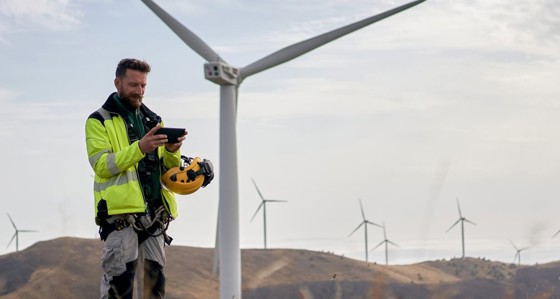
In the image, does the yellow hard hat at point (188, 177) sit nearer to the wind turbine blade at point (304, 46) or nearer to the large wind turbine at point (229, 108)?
the large wind turbine at point (229, 108)

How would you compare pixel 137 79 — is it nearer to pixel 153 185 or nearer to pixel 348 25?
pixel 153 185

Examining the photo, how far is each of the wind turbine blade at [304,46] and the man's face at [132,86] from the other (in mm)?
16024

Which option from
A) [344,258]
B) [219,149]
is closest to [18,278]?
[344,258]

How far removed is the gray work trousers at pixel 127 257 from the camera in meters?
7.75

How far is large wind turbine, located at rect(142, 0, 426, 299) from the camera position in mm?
22656

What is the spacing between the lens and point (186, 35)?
24.6 meters

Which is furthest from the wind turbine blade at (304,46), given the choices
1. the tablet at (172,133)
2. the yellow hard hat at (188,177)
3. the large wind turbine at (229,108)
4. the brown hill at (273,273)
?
the brown hill at (273,273)

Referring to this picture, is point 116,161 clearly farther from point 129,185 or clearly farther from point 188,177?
point 188,177

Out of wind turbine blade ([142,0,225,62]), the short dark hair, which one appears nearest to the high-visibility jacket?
the short dark hair

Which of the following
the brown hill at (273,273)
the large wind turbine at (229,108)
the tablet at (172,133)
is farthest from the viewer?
the brown hill at (273,273)

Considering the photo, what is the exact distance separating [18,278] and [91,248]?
607cm

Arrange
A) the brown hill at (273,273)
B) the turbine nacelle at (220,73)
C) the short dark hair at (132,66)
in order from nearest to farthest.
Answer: the short dark hair at (132,66), the turbine nacelle at (220,73), the brown hill at (273,273)

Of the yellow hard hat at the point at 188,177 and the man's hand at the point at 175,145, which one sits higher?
the man's hand at the point at 175,145

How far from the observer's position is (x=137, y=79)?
796 cm
